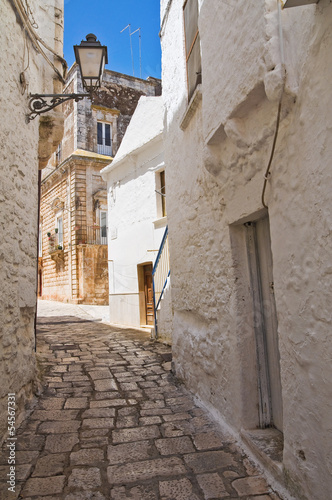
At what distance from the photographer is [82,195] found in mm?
20375

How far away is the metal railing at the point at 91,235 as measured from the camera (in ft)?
65.2

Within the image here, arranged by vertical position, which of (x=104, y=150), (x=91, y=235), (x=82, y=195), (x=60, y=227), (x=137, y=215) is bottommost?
(x=137, y=215)

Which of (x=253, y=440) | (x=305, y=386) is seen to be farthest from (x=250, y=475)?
(x=305, y=386)

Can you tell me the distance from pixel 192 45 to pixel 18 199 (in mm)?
2785

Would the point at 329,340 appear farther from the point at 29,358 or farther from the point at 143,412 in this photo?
the point at 29,358

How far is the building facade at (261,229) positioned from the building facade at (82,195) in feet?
50.5

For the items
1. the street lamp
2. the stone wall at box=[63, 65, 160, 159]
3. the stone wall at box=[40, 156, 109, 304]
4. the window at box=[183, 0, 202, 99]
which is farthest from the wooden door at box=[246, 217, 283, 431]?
the stone wall at box=[63, 65, 160, 159]

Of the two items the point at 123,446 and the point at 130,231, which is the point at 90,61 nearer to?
the point at 123,446

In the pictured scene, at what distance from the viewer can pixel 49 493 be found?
7.72 ft

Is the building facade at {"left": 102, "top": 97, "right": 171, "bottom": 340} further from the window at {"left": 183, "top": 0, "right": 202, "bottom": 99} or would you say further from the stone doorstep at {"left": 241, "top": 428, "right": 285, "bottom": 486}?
the stone doorstep at {"left": 241, "top": 428, "right": 285, "bottom": 486}

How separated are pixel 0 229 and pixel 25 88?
5.79 ft

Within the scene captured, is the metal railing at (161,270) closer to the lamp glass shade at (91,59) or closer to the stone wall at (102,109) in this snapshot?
the lamp glass shade at (91,59)

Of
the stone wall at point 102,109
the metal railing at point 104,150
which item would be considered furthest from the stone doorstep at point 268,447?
the metal railing at point 104,150

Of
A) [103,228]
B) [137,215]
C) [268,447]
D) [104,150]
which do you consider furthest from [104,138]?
[268,447]
